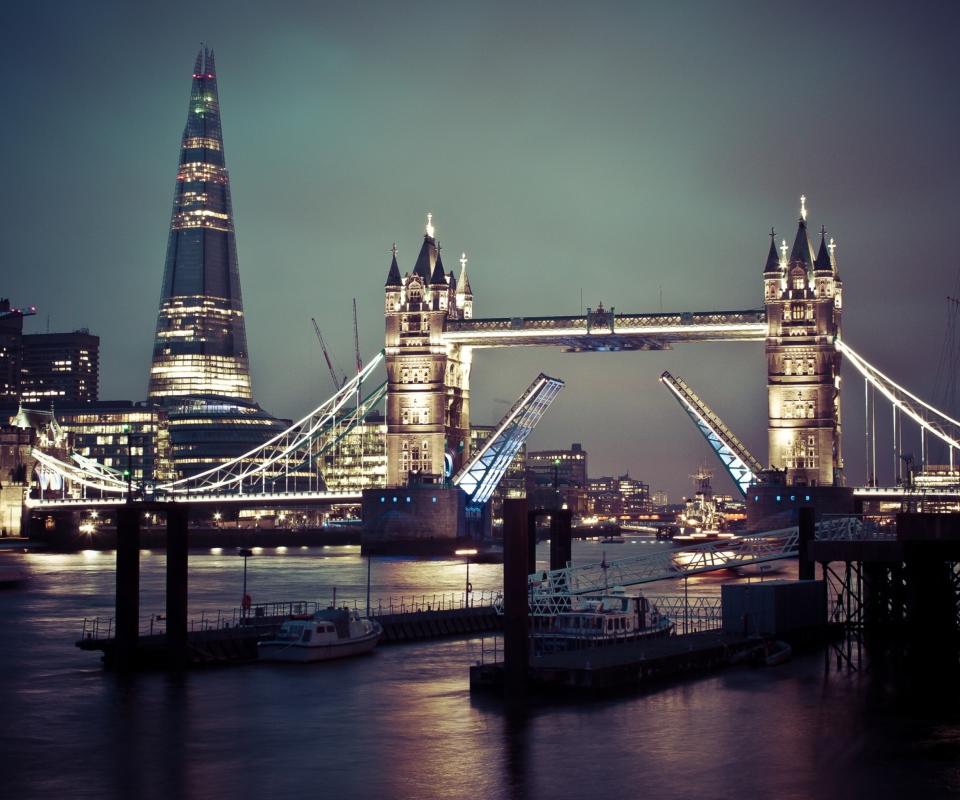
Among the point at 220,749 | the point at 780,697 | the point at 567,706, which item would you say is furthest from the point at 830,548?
the point at 220,749

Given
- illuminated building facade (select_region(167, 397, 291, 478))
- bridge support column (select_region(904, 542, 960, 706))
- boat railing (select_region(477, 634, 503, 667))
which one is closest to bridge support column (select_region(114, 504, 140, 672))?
boat railing (select_region(477, 634, 503, 667))

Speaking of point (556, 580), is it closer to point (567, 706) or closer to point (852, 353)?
point (567, 706)

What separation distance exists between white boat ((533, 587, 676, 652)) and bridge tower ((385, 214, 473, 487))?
73323mm

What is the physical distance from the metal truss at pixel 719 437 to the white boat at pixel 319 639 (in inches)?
2555

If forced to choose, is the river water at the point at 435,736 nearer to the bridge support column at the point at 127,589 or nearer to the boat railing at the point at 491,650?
the boat railing at the point at 491,650

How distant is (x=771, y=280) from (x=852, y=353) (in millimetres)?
8575

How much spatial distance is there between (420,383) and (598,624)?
78.1 metres

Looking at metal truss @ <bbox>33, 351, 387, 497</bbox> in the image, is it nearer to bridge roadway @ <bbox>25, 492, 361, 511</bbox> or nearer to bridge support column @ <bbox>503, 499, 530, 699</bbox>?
bridge roadway @ <bbox>25, 492, 361, 511</bbox>

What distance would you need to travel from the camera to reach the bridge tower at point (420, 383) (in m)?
125

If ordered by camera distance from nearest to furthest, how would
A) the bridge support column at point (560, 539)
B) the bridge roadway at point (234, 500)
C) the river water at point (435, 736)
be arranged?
1. the river water at point (435, 736)
2. the bridge support column at point (560, 539)
3. the bridge roadway at point (234, 500)

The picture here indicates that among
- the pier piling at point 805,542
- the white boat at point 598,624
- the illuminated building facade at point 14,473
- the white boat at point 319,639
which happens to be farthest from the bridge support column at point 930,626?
the illuminated building facade at point 14,473

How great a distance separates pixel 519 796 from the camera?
100 ft

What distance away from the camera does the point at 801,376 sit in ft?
391

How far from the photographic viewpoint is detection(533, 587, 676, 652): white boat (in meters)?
48.0
